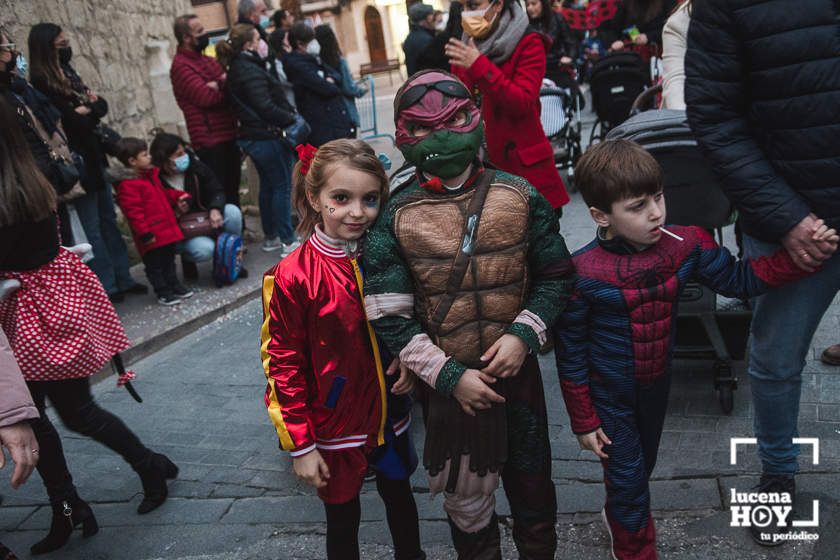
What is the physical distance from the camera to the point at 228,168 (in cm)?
766

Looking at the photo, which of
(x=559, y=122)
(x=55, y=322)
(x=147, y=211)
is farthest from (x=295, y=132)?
(x=55, y=322)

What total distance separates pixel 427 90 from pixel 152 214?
445 cm

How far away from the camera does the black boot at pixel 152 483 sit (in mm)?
3527

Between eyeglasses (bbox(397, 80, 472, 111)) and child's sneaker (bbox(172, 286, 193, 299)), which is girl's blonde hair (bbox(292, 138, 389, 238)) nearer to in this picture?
eyeglasses (bbox(397, 80, 472, 111))

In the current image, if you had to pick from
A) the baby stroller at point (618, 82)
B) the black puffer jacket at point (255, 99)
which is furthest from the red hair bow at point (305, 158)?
the baby stroller at point (618, 82)

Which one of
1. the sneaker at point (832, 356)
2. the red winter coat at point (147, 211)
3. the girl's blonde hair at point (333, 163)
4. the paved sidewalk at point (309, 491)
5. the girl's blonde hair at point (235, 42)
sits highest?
the girl's blonde hair at point (235, 42)

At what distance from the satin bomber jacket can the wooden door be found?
41.3m

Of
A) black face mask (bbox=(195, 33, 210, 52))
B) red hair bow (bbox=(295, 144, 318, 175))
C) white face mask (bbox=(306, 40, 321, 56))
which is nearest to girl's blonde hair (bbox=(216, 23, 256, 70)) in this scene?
black face mask (bbox=(195, 33, 210, 52))

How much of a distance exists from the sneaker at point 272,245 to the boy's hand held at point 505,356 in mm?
5670

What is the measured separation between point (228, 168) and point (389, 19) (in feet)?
118

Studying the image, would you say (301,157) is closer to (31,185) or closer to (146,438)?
(31,185)

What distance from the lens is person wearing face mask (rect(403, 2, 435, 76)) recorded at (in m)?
6.81

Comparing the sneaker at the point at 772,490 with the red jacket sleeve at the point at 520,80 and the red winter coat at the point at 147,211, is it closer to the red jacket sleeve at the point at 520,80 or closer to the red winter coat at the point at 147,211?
the red jacket sleeve at the point at 520,80

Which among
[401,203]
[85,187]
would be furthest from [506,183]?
[85,187]
